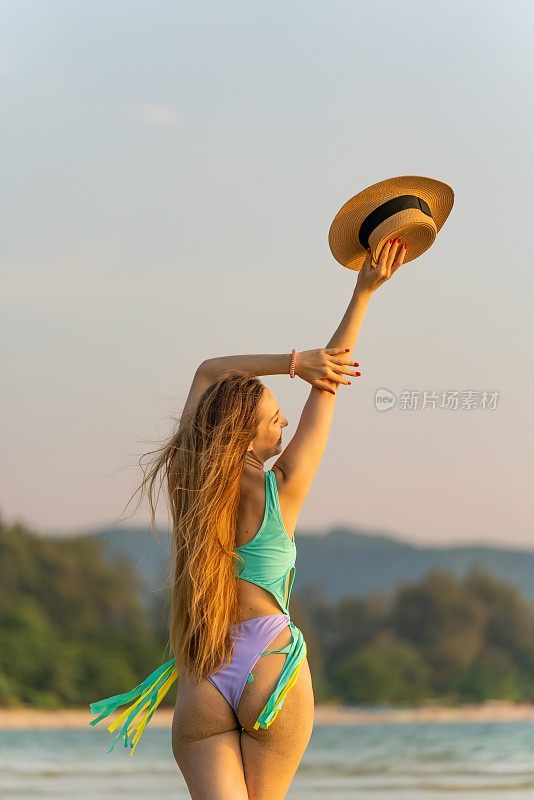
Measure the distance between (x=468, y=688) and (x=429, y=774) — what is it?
14.8 ft

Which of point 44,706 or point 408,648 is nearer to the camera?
point 44,706

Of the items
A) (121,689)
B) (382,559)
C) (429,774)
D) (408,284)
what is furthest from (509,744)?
(408,284)

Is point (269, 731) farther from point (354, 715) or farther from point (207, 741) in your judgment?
point (354, 715)

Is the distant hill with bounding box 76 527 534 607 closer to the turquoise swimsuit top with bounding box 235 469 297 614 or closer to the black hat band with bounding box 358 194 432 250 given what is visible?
the black hat band with bounding box 358 194 432 250

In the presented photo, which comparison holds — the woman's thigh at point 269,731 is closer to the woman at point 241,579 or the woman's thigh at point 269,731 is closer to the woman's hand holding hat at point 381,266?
the woman at point 241,579

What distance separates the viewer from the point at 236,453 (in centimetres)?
217

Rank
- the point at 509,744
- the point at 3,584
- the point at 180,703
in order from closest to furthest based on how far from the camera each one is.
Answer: the point at 180,703 → the point at 509,744 → the point at 3,584

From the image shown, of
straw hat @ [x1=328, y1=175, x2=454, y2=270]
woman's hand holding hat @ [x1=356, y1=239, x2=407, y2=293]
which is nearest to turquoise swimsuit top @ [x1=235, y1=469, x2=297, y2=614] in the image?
woman's hand holding hat @ [x1=356, y1=239, x2=407, y2=293]

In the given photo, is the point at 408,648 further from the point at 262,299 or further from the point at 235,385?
the point at 235,385

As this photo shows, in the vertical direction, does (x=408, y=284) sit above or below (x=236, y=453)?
above

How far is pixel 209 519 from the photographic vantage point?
214 centimetres

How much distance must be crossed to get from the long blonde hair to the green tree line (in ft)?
→ 38.3

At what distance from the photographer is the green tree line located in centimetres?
1438

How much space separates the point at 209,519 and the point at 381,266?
0.57 metres
